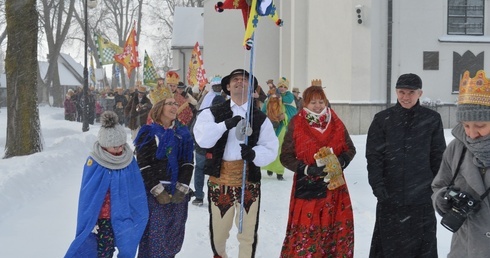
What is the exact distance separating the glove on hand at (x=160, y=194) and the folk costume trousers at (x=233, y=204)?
0.43 metres

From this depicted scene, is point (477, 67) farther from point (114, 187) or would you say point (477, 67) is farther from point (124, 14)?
point (124, 14)

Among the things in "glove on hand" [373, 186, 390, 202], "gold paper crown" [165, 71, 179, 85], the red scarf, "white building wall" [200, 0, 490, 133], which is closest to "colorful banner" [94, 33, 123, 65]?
"white building wall" [200, 0, 490, 133]

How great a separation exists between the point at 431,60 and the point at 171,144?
16.2m

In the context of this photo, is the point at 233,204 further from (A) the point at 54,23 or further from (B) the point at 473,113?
(A) the point at 54,23

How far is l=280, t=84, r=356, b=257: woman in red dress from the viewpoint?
501 cm

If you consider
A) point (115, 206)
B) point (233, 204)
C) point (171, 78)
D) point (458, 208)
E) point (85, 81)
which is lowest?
point (233, 204)

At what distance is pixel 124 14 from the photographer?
57.2 meters

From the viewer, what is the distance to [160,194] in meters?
4.90

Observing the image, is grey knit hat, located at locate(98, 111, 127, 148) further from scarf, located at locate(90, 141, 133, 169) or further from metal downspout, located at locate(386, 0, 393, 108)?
metal downspout, located at locate(386, 0, 393, 108)

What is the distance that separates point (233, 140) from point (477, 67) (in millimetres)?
16992

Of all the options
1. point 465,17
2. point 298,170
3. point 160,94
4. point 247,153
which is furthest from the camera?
point 465,17

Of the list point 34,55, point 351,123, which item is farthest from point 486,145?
point 351,123

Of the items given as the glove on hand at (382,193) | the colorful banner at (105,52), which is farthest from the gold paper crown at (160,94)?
the colorful banner at (105,52)

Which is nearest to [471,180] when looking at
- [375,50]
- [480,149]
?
[480,149]
